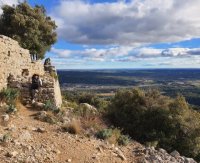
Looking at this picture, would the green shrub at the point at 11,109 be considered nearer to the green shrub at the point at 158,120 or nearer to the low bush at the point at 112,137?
the low bush at the point at 112,137

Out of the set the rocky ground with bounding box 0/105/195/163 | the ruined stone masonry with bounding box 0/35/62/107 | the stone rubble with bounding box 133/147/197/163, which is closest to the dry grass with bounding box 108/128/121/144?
the rocky ground with bounding box 0/105/195/163

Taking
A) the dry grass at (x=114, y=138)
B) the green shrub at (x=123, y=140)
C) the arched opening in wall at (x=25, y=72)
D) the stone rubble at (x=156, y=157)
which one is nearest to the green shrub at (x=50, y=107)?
the dry grass at (x=114, y=138)

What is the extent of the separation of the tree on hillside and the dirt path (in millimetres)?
13585

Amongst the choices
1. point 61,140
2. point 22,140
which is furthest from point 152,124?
point 22,140

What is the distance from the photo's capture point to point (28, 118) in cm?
1805

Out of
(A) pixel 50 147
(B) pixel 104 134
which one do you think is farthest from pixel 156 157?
(A) pixel 50 147

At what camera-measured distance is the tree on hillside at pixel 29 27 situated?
29953 mm

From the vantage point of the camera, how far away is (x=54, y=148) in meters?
15.1

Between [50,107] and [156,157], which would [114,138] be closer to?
[156,157]

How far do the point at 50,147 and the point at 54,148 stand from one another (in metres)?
0.17

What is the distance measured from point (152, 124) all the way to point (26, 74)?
333 inches

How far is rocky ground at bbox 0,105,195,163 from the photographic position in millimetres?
14188

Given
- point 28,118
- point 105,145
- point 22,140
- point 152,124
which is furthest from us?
point 152,124

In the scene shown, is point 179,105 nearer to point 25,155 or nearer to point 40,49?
point 25,155
